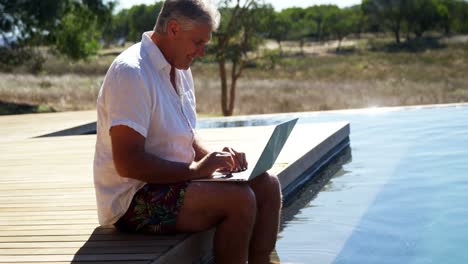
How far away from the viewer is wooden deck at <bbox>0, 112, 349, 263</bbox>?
256 centimetres

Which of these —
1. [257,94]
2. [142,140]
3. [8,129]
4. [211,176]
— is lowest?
[257,94]

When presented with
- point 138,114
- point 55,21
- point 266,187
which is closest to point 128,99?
point 138,114

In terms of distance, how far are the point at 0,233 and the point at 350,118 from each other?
5.69 m

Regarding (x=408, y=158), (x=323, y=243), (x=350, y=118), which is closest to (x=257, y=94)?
(x=350, y=118)

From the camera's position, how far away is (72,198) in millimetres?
3613

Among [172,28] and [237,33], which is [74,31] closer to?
[237,33]

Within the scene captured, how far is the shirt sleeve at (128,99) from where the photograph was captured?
2354 mm

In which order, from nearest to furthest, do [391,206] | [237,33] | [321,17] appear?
[391,206], [237,33], [321,17]

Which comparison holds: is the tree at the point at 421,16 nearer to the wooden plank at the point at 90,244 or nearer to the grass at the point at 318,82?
the grass at the point at 318,82

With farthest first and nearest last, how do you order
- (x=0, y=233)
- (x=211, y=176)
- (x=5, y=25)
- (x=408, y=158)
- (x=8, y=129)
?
(x=5, y=25), (x=8, y=129), (x=408, y=158), (x=0, y=233), (x=211, y=176)

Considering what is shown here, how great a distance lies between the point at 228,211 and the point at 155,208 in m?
0.26

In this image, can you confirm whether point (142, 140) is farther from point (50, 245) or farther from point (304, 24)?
point (304, 24)

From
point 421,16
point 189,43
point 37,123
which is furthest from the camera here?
point 421,16

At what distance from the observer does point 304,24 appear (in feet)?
232
